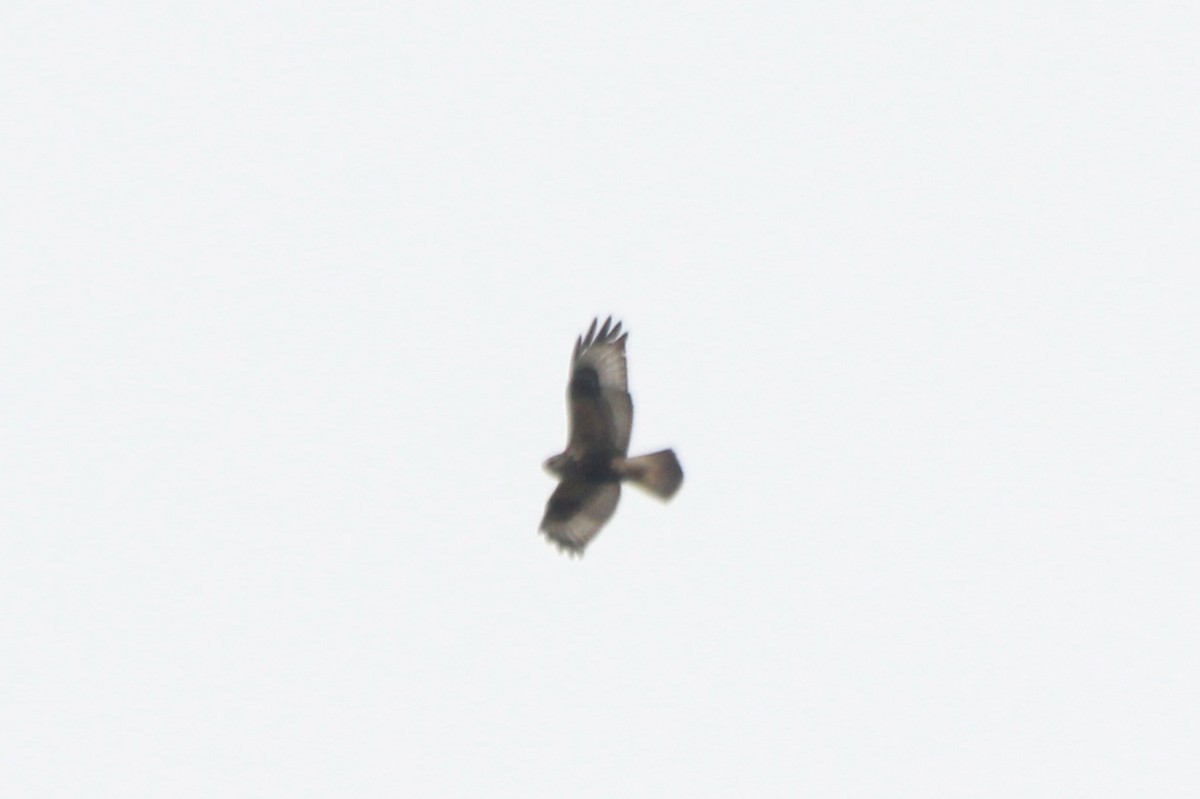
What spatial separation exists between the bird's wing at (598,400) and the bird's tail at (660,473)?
0.97 feet

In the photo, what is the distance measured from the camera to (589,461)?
11812 mm

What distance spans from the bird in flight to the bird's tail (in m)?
0.07

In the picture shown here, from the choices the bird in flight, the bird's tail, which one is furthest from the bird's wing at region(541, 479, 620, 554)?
the bird's tail

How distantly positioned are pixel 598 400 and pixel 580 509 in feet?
3.16

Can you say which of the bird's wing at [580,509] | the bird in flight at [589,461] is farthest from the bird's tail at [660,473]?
the bird's wing at [580,509]

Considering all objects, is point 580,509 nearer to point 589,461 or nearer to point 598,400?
point 589,461

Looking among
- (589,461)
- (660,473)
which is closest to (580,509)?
(589,461)

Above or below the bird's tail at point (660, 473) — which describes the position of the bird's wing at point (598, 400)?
above

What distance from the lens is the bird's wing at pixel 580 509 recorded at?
38.8 ft

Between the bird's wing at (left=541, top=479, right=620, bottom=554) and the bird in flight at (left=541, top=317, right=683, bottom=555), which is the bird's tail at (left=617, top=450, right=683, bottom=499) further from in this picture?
the bird's wing at (left=541, top=479, right=620, bottom=554)

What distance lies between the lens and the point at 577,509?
38.9 ft

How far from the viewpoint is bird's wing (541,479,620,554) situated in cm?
1184

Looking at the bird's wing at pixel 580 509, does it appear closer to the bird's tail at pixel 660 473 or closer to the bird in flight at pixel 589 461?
the bird in flight at pixel 589 461

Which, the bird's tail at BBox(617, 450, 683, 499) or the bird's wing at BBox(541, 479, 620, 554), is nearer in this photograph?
the bird's tail at BBox(617, 450, 683, 499)
